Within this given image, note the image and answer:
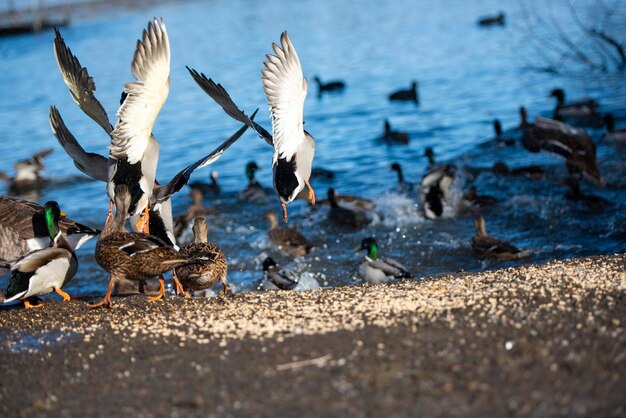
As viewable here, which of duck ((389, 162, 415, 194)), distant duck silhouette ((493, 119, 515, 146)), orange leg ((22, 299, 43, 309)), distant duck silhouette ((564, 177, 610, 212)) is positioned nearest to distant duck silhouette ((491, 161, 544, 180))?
distant duck silhouette ((564, 177, 610, 212))

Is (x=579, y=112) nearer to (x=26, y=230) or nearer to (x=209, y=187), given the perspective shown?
(x=209, y=187)

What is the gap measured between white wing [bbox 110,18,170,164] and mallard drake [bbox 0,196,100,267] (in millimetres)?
1100

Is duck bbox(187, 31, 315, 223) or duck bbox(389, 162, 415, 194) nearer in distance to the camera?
duck bbox(187, 31, 315, 223)

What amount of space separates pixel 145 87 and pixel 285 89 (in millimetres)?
1318

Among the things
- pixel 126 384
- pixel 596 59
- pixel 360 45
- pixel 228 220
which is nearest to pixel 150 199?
pixel 126 384

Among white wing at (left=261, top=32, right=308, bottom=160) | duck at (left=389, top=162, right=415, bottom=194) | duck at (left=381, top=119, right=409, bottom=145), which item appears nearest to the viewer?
white wing at (left=261, top=32, right=308, bottom=160)

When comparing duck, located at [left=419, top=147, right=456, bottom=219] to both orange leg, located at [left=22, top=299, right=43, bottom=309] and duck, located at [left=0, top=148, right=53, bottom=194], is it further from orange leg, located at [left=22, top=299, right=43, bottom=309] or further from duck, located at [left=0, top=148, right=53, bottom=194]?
duck, located at [left=0, top=148, right=53, bottom=194]

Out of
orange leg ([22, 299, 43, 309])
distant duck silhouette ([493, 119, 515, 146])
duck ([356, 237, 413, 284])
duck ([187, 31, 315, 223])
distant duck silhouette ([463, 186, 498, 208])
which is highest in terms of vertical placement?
duck ([187, 31, 315, 223])

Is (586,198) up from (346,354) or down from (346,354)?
down

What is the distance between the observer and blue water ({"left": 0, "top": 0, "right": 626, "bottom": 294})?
39.1ft

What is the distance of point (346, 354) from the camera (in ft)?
15.9

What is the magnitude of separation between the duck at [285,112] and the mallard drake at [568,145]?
21.7 feet

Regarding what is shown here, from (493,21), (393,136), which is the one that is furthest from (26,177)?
(493,21)

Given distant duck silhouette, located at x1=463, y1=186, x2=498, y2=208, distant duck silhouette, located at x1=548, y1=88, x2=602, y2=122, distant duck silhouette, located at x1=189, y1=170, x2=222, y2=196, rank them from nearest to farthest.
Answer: distant duck silhouette, located at x1=463, y1=186, x2=498, y2=208 < distant duck silhouette, located at x1=189, y1=170, x2=222, y2=196 < distant duck silhouette, located at x1=548, y1=88, x2=602, y2=122
